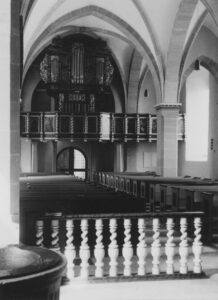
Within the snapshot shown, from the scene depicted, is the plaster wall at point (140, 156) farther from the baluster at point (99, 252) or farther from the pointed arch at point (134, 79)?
the baluster at point (99, 252)

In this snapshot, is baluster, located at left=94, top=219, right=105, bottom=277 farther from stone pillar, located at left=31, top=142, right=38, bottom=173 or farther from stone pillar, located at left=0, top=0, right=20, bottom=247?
stone pillar, located at left=31, top=142, right=38, bottom=173

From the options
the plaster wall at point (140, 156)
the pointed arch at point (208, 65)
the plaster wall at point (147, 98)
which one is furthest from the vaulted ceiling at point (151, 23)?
the plaster wall at point (147, 98)

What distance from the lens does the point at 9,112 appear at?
477 centimetres

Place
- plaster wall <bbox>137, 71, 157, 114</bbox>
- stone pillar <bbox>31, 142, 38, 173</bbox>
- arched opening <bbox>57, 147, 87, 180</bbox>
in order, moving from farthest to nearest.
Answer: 1. arched opening <bbox>57, 147, 87, 180</bbox>
2. plaster wall <bbox>137, 71, 157, 114</bbox>
3. stone pillar <bbox>31, 142, 38, 173</bbox>

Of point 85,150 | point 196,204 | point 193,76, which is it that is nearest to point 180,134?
point 193,76

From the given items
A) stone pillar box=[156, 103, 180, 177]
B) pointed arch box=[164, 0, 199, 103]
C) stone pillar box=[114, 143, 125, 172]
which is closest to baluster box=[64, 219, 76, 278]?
pointed arch box=[164, 0, 199, 103]

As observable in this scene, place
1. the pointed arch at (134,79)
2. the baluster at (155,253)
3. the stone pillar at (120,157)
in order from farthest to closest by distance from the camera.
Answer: the stone pillar at (120,157)
the pointed arch at (134,79)
the baluster at (155,253)

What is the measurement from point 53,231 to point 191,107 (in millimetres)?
18461

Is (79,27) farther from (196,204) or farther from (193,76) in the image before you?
(196,204)

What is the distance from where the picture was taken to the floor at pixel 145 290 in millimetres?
4500

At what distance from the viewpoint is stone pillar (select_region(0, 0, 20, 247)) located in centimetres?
472

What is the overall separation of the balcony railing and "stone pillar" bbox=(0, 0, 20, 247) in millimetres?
15474

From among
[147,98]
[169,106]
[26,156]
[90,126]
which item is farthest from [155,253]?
[147,98]

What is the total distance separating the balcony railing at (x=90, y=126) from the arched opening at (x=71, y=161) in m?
4.55
